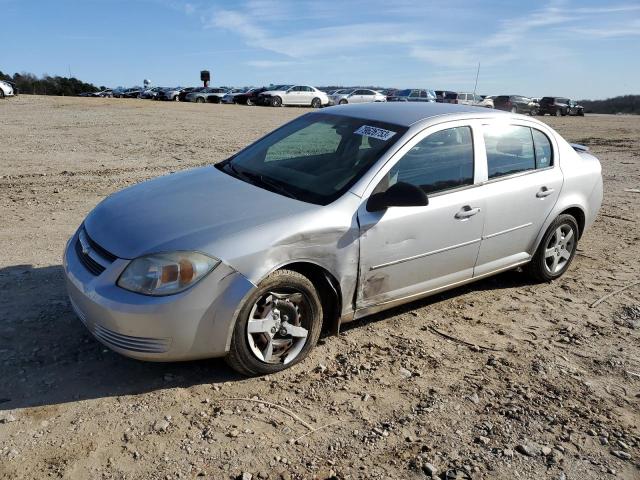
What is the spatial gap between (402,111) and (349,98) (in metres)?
36.4

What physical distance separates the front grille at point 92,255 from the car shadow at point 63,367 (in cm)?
63

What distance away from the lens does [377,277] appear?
12.8 ft

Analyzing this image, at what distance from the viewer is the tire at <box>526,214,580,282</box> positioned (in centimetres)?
520

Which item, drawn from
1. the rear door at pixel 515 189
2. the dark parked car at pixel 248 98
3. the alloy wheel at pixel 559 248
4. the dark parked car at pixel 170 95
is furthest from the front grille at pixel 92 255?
the dark parked car at pixel 170 95

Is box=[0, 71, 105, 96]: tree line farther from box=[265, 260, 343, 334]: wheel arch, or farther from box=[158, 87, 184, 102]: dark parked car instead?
box=[265, 260, 343, 334]: wheel arch

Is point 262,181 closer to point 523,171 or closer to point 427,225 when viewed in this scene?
point 427,225

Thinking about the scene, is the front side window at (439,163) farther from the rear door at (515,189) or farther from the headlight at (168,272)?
the headlight at (168,272)

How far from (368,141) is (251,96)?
38.6m

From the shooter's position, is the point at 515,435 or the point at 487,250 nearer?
the point at 515,435

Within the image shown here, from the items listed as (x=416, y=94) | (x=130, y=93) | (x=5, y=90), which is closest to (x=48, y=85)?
(x=130, y=93)

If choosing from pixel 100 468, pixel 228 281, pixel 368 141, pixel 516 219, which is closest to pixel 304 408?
pixel 228 281

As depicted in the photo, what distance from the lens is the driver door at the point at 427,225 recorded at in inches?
151

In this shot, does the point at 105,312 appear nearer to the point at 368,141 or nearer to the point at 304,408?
the point at 304,408

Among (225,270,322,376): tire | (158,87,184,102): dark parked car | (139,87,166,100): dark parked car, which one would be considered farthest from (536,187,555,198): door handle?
(139,87,166,100): dark parked car
